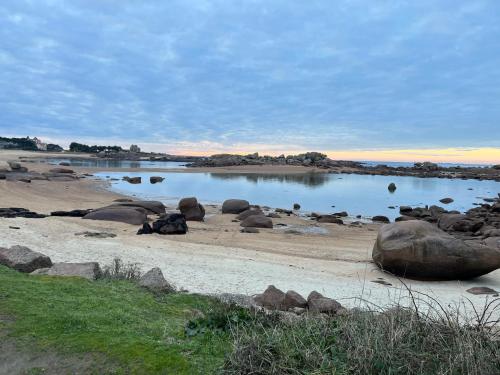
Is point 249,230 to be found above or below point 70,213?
below

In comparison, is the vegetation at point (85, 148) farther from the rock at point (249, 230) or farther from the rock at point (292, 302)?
the rock at point (292, 302)

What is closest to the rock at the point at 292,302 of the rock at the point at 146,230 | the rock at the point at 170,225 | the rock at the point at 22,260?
the rock at the point at 22,260

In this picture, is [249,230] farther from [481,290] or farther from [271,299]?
[271,299]

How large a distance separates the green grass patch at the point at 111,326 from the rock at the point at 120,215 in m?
12.8

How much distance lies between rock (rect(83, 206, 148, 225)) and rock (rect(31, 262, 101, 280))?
1132 centimetres

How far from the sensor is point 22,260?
8414 mm

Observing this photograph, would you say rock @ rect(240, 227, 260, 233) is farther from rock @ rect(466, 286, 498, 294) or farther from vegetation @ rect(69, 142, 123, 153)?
vegetation @ rect(69, 142, 123, 153)

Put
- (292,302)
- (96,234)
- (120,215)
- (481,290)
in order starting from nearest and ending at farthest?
(292,302)
(481,290)
(96,234)
(120,215)

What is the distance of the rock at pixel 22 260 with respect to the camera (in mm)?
8234

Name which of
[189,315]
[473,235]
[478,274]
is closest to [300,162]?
[473,235]

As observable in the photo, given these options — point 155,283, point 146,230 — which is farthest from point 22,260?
point 146,230

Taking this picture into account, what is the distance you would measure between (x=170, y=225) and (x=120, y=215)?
3417mm

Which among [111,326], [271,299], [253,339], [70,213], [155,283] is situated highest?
[253,339]

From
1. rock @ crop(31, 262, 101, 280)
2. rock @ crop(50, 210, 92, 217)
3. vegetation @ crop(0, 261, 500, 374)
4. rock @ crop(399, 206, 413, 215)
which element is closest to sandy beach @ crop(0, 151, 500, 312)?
rock @ crop(50, 210, 92, 217)
